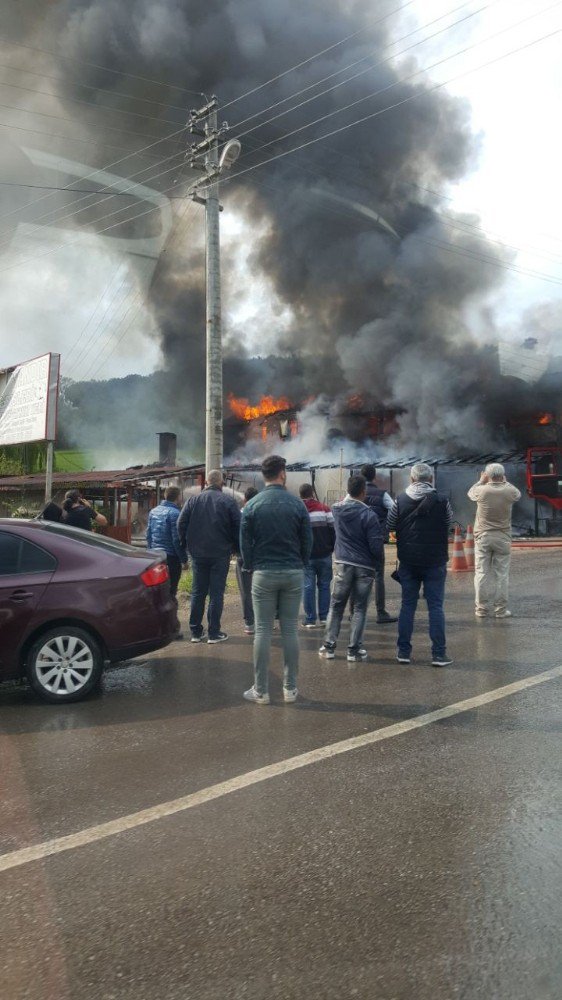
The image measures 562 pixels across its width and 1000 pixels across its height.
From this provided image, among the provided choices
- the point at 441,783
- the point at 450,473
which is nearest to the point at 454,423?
the point at 450,473

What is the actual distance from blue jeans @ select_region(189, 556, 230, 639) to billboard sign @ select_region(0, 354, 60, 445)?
6.00 metres

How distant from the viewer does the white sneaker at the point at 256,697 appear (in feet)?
16.9

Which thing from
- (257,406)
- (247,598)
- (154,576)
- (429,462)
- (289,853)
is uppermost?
(257,406)

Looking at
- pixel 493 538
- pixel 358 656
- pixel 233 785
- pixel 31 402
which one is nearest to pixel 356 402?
pixel 31 402

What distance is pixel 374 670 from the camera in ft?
20.0

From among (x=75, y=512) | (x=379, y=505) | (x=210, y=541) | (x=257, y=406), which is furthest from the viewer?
(x=257, y=406)

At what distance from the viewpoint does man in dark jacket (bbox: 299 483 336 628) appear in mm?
7762

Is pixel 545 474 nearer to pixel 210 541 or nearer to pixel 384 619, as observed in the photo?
pixel 384 619

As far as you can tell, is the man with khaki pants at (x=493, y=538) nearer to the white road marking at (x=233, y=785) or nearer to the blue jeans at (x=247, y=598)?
the blue jeans at (x=247, y=598)

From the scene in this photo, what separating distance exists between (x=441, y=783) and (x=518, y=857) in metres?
0.78

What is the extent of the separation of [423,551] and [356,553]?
559 millimetres

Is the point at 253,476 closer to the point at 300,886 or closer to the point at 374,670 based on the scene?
the point at 374,670

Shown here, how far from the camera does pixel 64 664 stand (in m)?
5.36

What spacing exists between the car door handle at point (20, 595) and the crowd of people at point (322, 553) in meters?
1.55
